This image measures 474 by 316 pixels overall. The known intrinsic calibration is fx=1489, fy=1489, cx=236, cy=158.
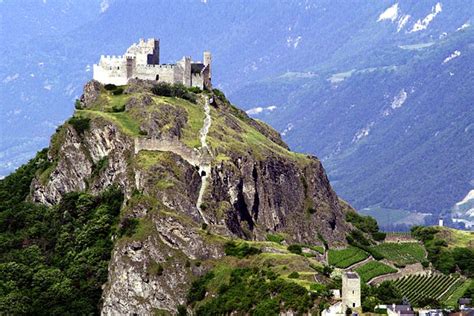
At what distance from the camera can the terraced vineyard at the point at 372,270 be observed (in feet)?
478

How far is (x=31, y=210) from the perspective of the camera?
504 ft

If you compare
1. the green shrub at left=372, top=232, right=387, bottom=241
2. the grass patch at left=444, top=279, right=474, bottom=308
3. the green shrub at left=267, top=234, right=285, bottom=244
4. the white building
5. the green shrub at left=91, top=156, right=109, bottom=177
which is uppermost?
the green shrub at left=91, top=156, right=109, bottom=177

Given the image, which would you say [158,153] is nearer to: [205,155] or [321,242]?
[205,155]

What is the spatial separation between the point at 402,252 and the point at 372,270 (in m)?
12.9

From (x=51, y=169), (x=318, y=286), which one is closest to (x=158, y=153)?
(x=51, y=169)

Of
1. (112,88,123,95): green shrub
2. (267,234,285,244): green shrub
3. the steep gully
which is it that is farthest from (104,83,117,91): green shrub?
(267,234,285,244): green shrub

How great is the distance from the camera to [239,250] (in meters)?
133

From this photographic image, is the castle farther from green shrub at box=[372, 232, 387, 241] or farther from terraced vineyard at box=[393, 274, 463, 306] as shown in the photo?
terraced vineyard at box=[393, 274, 463, 306]

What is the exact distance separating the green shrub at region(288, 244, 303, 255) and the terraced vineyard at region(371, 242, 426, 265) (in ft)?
48.4

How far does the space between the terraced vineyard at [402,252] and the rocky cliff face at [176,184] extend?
4.91 meters

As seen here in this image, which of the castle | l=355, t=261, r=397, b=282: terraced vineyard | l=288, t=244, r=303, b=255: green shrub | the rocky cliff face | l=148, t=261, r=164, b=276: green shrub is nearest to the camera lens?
l=148, t=261, r=164, b=276: green shrub

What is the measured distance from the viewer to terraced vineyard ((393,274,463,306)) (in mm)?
140750

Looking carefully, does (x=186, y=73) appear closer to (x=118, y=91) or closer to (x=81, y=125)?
(x=118, y=91)

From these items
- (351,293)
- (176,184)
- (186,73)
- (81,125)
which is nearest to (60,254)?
(81,125)
